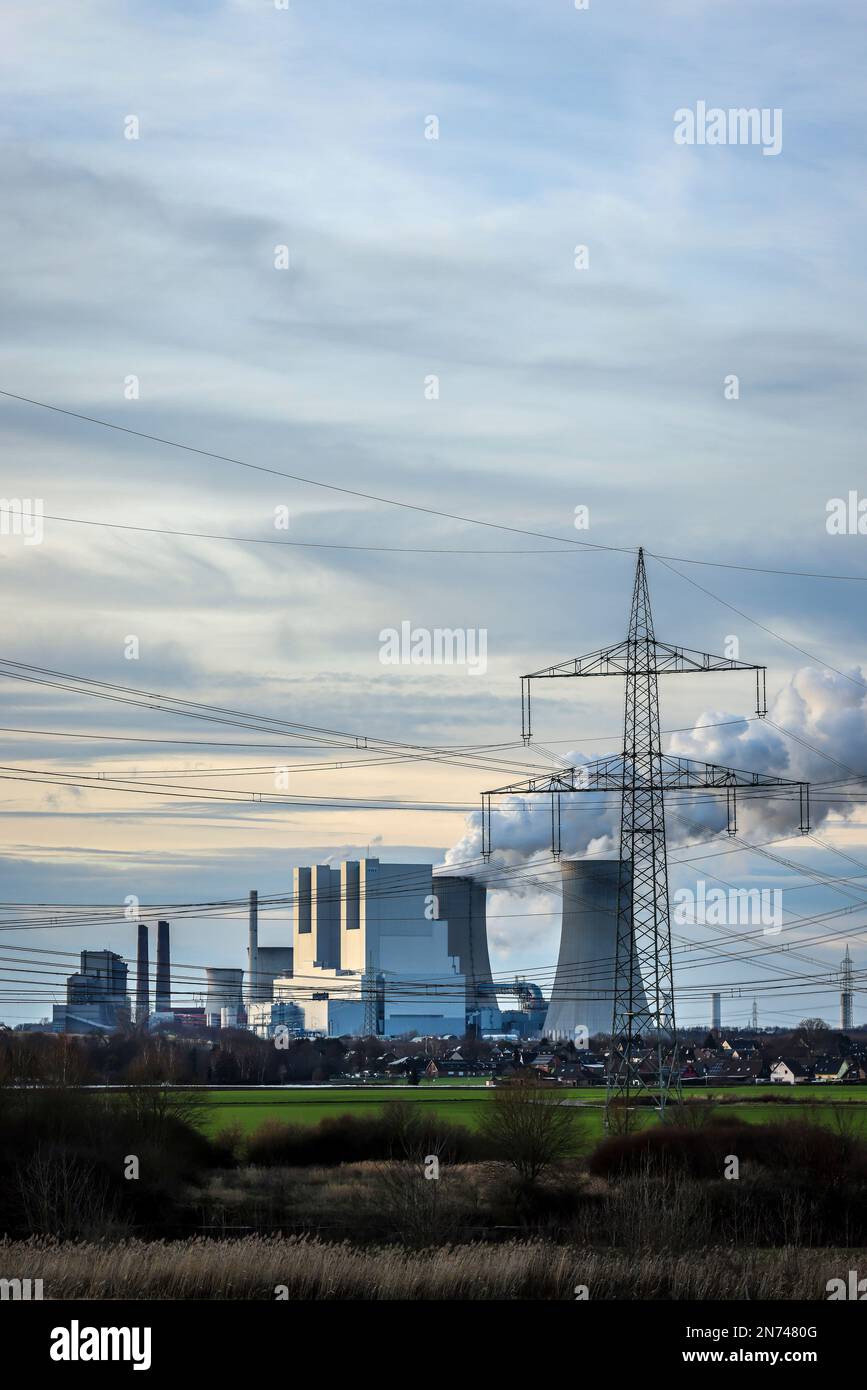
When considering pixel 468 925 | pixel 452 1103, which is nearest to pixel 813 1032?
pixel 468 925

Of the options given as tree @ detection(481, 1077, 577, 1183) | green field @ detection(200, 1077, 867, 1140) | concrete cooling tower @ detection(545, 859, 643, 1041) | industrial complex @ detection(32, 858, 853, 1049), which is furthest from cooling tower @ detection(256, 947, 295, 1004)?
tree @ detection(481, 1077, 577, 1183)

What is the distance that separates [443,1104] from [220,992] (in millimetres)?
88379

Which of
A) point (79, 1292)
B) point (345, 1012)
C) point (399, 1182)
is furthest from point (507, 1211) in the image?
point (345, 1012)

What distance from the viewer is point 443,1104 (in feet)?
235

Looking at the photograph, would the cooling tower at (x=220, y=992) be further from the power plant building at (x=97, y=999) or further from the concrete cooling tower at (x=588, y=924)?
the concrete cooling tower at (x=588, y=924)

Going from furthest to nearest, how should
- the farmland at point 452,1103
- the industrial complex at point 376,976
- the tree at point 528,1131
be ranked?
the industrial complex at point 376,976
the farmland at point 452,1103
the tree at point 528,1131

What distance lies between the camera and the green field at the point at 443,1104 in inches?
2035

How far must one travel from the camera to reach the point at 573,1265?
2105 centimetres

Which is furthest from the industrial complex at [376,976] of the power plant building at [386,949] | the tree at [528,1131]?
the tree at [528,1131]

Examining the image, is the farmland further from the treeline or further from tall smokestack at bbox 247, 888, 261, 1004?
tall smokestack at bbox 247, 888, 261, 1004

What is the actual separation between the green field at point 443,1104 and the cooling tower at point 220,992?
6150cm

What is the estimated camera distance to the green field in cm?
Answer: 5169

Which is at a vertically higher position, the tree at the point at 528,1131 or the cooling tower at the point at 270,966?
the tree at the point at 528,1131

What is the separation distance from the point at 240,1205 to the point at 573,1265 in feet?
62.6
